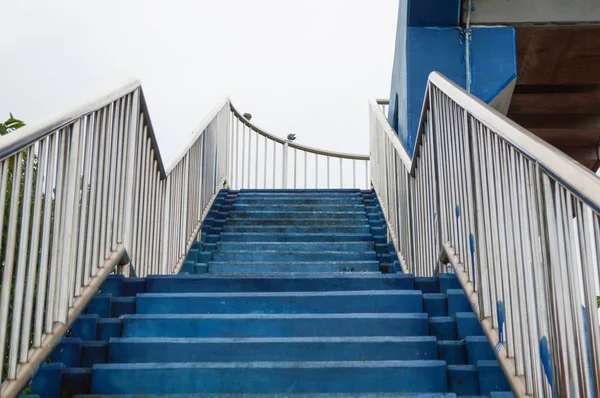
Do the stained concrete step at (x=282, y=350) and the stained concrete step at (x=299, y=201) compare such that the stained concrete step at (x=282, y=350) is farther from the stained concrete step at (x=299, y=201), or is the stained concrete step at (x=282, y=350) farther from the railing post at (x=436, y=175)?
the stained concrete step at (x=299, y=201)

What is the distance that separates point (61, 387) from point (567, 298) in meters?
1.82

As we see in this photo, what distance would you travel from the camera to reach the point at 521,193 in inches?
87.8

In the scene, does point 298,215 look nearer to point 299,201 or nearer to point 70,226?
point 299,201

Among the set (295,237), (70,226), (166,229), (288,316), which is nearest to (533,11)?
(295,237)

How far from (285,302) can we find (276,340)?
416 mm

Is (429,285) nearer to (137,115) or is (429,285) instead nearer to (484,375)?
(484,375)

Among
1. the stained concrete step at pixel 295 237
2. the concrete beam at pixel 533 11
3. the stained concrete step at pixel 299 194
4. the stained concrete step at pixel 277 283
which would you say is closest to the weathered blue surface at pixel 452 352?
the stained concrete step at pixel 277 283

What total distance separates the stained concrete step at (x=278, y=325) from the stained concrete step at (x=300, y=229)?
2928 millimetres

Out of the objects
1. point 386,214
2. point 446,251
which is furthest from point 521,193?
point 386,214

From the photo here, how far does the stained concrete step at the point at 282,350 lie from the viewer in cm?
294

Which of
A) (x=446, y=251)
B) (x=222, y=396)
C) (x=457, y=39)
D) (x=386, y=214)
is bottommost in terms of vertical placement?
(x=222, y=396)

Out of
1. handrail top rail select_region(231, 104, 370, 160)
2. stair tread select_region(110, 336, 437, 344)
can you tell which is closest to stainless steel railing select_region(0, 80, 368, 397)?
stair tread select_region(110, 336, 437, 344)

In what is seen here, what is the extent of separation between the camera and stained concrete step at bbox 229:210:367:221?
6578mm

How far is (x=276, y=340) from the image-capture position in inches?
117
